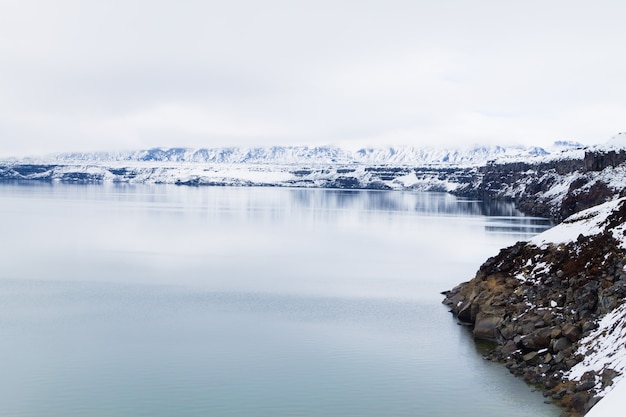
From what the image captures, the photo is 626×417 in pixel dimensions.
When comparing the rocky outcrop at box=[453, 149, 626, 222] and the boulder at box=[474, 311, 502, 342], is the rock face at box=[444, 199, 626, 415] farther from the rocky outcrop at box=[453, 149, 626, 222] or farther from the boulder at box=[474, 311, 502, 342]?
the rocky outcrop at box=[453, 149, 626, 222]

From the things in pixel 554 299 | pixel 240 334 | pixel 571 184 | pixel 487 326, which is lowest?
pixel 240 334

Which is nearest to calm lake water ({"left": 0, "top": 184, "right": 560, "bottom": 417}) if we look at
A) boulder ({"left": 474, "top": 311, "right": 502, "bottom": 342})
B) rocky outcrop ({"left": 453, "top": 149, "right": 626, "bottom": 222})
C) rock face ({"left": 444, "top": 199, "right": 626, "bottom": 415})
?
boulder ({"left": 474, "top": 311, "right": 502, "bottom": 342})

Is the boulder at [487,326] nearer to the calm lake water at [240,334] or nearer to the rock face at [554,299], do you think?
the rock face at [554,299]

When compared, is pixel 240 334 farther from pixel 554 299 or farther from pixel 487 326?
pixel 554 299

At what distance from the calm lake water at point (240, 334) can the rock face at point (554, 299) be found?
3.10 feet

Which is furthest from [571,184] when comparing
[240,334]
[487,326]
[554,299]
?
[240,334]

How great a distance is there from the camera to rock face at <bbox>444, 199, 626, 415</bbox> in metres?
23.5

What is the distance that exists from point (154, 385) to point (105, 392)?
152cm

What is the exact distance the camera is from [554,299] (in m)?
28.2

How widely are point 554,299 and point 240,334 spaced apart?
12.8m

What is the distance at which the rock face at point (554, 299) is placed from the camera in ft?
77.0

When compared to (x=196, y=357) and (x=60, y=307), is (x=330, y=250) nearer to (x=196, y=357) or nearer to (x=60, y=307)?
(x=60, y=307)

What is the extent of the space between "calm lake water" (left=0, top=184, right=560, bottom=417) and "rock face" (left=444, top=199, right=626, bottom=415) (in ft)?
3.10

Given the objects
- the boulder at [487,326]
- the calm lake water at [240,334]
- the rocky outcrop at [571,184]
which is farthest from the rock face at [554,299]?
the rocky outcrop at [571,184]
